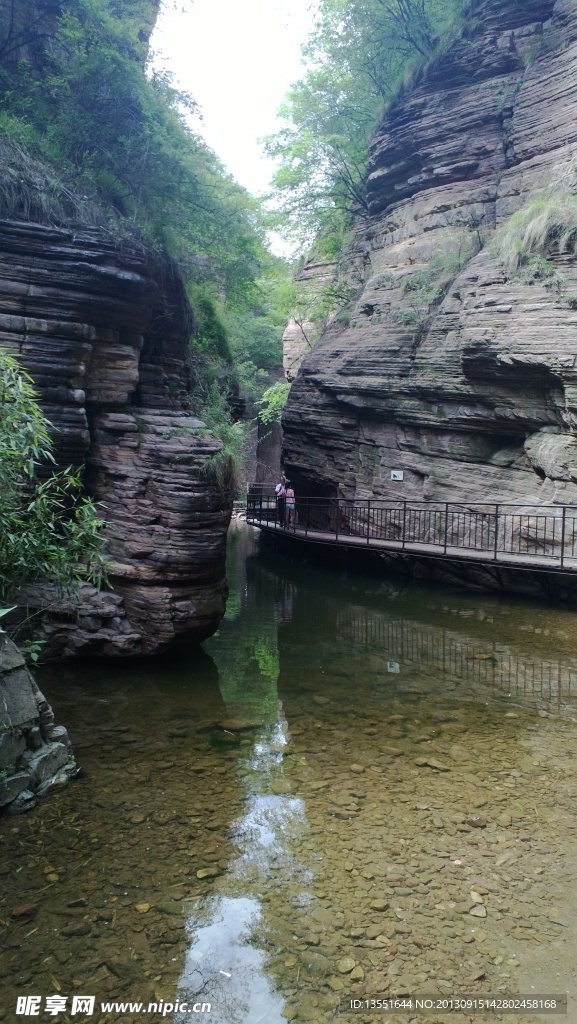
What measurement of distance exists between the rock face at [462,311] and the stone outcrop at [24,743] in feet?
33.9

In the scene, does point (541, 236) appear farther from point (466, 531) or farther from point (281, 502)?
point (281, 502)

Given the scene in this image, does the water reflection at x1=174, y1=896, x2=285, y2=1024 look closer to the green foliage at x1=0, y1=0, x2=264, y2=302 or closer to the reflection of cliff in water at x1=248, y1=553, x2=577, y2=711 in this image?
the reflection of cliff in water at x1=248, y1=553, x2=577, y2=711

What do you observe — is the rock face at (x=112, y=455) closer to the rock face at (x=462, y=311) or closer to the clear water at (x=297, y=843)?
the clear water at (x=297, y=843)

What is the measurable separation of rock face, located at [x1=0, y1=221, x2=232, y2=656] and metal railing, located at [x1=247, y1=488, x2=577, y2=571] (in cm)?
606

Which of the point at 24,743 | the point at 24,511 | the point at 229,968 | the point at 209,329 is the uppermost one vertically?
the point at 209,329

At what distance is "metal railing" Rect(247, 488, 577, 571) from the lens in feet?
39.7

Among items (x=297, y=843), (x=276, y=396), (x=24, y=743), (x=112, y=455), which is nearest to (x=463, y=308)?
(x=112, y=455)

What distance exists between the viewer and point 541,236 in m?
13.1

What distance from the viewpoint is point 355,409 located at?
17.3 m

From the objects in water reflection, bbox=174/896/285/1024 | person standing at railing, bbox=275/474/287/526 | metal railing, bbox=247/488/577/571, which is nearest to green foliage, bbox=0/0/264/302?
metal railing, bbox=247/488/577/571

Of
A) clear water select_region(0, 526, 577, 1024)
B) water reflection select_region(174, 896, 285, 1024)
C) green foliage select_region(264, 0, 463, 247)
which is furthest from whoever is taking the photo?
green foliage select_region(264, 0, 463, 247)

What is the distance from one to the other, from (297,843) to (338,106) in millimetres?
23419

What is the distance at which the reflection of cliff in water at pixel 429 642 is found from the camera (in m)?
8.03

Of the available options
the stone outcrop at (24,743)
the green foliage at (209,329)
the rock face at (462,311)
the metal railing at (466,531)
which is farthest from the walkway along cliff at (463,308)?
the stone outcrop at (24,743)
